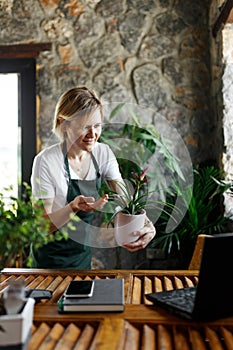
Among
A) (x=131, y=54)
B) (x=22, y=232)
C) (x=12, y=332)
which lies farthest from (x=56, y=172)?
(x=131, y=54)

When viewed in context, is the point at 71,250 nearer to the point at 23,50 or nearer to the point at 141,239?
the point at 141,239

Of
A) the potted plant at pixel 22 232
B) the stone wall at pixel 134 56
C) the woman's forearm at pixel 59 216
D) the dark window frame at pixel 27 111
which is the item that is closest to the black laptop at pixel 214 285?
the potted plant at pixel 22 232

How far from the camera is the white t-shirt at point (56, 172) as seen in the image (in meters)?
2.20

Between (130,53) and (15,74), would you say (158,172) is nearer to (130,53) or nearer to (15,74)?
(130,53)

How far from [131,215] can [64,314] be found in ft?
1.89

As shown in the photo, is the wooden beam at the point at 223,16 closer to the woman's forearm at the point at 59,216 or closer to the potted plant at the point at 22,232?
the woman's forearm at the point at 59,216

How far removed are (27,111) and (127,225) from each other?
2139 millimetres

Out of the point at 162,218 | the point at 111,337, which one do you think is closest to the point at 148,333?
the point at 111,337

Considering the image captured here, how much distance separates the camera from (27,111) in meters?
3.60

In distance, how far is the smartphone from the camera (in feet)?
4.35

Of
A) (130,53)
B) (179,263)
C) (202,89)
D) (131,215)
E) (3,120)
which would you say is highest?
(130,53)

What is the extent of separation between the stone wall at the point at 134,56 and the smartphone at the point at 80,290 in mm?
1986

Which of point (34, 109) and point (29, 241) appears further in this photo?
point (34, 109)

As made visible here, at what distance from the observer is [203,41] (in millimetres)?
3438
